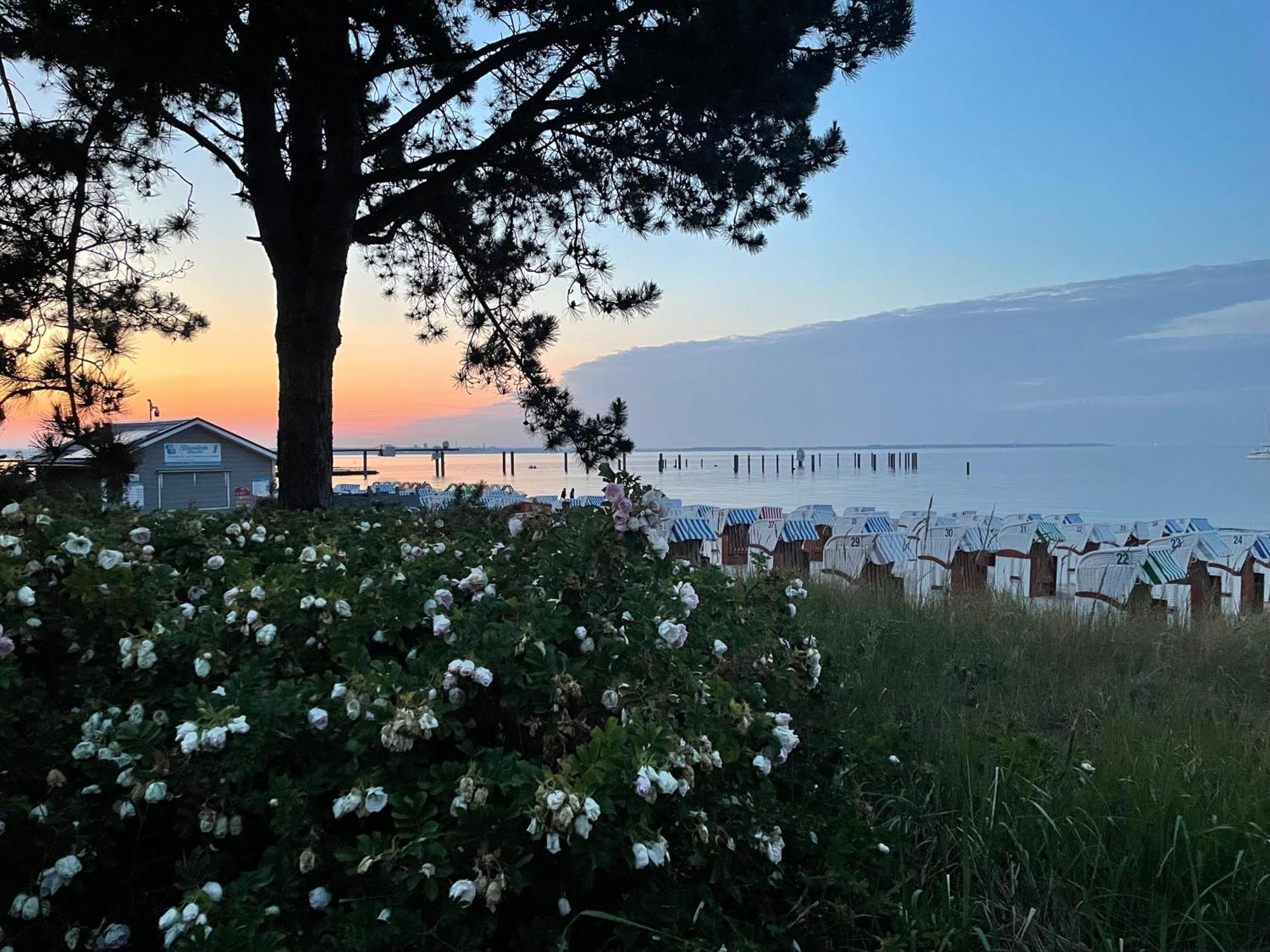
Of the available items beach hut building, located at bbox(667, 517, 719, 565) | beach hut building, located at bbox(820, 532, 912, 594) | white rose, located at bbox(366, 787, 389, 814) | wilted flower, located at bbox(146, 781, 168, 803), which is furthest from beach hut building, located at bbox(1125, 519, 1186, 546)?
wilted flower, located at bbox(146, 781, 168, 803)

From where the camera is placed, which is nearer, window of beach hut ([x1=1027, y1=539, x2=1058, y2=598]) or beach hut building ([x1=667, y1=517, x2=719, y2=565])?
window of beach hut ([x1=1027, y1=539, x2=1058, y2=598])

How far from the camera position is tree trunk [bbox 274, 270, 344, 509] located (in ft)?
16.7

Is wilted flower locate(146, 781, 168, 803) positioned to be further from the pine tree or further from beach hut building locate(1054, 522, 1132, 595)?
beach hut building locate(1054, 522, 1132, 595)

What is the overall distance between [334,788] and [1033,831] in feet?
5.44

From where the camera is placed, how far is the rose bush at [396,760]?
136 cm

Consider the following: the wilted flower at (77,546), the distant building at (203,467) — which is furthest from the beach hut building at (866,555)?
the distant building at (203,467)

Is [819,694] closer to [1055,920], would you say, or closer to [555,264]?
[1055,920]

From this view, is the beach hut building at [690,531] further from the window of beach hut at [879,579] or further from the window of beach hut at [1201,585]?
the window of beach hut at [1201,585]

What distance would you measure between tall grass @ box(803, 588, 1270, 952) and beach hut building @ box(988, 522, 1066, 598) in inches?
221

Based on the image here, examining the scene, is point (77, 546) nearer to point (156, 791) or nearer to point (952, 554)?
point (156, 791)

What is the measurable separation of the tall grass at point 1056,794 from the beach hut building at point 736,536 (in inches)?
271

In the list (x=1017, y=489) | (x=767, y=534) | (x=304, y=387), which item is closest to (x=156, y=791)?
(x=304, y=387)

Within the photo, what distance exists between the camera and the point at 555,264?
21.5 ft

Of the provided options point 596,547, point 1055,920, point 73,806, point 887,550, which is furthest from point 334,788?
point 887,550
